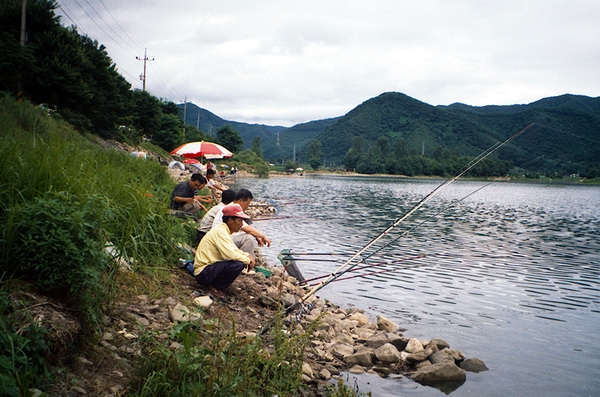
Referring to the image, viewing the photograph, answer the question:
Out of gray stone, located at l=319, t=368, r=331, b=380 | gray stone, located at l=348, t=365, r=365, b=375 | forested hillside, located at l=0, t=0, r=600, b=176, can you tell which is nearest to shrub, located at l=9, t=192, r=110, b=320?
gray stone, located at l=319, t=368, r=331, b=380

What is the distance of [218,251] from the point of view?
6.08 meters

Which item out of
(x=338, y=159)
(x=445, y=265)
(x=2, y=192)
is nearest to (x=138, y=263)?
(x=2, y=192)

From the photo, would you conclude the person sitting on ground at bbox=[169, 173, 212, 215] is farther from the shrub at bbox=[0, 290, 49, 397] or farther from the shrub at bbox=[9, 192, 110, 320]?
the shrub at bbox=[0, 290, 49, 397]

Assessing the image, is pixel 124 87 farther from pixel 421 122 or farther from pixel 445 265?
pixel 421 122

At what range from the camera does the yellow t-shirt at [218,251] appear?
19.3 ft

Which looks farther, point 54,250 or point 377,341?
point 377,341

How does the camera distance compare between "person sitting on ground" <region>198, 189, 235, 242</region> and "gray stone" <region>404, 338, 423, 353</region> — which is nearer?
"gray stone" <region>404, 338, 423, 353</region>

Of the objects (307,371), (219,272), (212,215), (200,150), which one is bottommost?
(307,371)

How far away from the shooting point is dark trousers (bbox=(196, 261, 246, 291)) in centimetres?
596

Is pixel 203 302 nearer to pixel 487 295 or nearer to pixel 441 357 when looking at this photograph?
pixel 441 357

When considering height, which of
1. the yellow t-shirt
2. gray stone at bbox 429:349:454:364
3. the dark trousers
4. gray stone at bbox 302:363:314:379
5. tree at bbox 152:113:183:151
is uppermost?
tree at bbox 152:113:183:151

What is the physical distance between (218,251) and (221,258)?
3.9 inches

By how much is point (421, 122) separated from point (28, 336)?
19931 cm

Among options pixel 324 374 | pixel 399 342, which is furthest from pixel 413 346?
pixel 324 374
